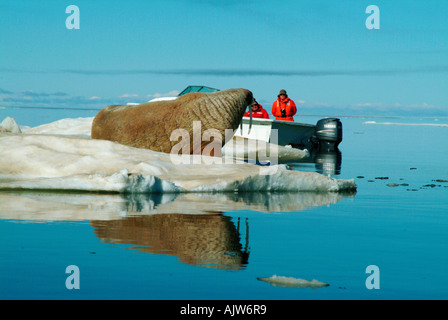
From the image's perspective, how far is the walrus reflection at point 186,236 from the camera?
17.3 ft

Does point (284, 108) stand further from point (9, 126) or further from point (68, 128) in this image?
point (9, 126)

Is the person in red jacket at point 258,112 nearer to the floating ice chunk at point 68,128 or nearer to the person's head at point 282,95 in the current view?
the person's head at point 282,95

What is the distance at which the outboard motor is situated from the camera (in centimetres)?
2319

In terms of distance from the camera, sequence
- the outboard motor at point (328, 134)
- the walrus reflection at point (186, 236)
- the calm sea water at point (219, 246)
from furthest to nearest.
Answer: the outboard motor at point (328, 134) → the walrus reflection at point (186, 236) → the calm sea water at point (219, 246)

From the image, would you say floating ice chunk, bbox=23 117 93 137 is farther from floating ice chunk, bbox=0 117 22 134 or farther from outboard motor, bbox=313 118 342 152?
outboard motor, bbox=313 118 342 152

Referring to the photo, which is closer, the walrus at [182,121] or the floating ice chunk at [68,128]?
the walrus at [182,121]

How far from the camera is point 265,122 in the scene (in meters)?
20.2

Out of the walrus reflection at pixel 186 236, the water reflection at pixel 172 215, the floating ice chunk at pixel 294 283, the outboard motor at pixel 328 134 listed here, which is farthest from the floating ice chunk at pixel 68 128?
the floating ice chunk at pixel 294 283

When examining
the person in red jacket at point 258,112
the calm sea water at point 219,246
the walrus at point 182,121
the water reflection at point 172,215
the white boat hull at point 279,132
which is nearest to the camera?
the calm sea water at point 219,246

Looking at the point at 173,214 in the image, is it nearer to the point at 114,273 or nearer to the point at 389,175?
the point at 114,273

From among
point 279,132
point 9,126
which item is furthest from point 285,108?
point 9,126

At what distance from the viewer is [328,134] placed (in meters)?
23.3

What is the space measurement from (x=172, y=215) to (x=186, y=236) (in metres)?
1.28

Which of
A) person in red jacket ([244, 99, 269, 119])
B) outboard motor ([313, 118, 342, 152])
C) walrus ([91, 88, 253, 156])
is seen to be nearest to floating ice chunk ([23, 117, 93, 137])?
walrus ([91, 88, 253, 156])
